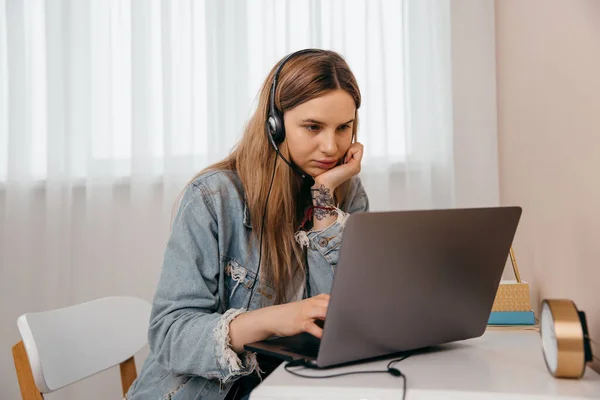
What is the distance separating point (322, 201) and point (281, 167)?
0.39 ft

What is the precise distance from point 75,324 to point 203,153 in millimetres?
895

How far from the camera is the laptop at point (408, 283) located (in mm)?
735

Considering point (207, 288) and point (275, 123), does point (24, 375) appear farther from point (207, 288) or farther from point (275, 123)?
point (275, 123)

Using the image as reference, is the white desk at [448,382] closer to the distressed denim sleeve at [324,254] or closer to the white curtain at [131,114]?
the distressed denim sleeve at [324,254]

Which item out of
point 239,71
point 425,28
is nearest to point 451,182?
point 425,28

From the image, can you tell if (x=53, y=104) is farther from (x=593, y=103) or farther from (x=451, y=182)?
(x=593, y=103)

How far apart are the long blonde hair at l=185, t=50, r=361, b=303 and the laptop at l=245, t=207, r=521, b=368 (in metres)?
0.34

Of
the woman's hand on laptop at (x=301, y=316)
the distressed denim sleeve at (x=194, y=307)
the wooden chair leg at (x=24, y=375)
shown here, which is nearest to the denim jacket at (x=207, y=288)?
the distressed denim sleeve at (x=194, y=307)

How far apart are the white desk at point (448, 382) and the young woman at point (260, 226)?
1.03 ft

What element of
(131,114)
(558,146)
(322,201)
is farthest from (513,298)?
(131,114)

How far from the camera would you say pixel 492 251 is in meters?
0.88

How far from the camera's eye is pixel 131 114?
214cm

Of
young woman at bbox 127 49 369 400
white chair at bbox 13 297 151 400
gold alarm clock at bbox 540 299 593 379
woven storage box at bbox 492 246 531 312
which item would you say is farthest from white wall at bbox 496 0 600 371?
white chair at bbox 13 297 151 400

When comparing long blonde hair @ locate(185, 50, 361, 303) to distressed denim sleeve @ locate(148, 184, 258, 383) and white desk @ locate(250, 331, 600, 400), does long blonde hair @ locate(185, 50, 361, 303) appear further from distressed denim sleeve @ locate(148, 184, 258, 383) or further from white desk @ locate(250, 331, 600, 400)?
white desk @ locate(250, 331, 600, 400)
